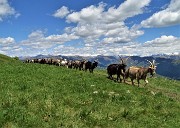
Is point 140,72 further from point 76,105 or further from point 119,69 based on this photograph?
point 76,105

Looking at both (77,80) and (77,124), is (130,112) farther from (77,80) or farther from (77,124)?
(77,80)

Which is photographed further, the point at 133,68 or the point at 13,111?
the point at 133,68

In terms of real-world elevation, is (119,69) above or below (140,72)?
above

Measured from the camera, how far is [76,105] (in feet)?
75.0

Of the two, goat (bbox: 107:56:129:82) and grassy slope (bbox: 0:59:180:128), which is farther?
goat (bbox: 107:56:129:82)

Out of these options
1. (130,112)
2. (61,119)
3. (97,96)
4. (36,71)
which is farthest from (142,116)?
(36,71)

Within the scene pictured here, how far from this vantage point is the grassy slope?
19.4m

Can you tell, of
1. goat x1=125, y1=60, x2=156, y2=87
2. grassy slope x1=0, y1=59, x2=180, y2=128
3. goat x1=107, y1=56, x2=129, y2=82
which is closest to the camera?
grassy slope x1=0, y1=59, x2=180, y2=128

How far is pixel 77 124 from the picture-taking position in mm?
19438

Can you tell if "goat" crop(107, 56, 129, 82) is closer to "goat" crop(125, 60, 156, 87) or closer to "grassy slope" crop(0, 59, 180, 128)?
"goat" crop(125, 60, 156, 87)

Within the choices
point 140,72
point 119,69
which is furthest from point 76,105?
point 119,69

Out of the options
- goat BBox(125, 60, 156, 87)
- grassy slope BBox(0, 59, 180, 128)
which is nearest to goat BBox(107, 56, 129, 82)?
goat BBox(125, 60, 156, 87)

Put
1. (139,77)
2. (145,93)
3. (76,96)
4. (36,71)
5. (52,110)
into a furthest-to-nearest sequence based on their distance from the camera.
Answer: (139,77)
(36,71)
(145,93)
(76,96)
(52,110)

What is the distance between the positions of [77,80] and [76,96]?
23.1 ft
